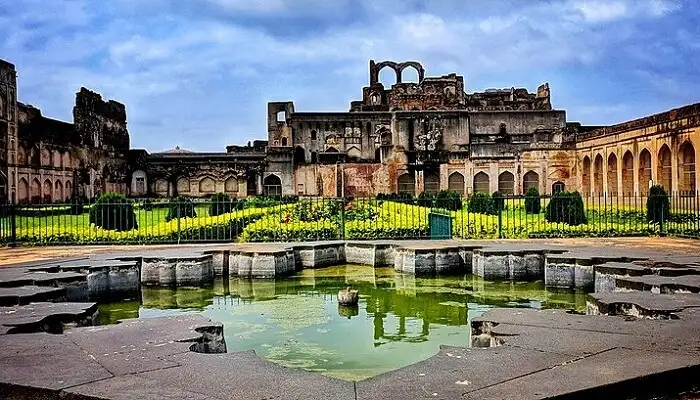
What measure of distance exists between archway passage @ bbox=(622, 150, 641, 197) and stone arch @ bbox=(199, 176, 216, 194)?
21.7 metres

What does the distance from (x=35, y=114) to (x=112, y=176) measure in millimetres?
6665

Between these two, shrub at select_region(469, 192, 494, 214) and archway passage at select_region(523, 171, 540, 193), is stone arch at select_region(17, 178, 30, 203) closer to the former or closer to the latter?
shrub at select_region(469, 192, 494, 214)

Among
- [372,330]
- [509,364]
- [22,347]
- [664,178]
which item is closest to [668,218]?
[664,178]

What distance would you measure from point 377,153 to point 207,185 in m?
9.75

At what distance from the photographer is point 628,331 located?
15.6ft

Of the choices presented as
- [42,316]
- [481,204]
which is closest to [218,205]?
[481,204]

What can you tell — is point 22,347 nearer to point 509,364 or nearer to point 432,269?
point 509,364

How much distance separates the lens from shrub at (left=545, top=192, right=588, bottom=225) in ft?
52.7

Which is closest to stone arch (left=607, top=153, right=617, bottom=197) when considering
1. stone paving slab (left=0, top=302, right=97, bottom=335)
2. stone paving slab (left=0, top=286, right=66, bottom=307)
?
stone paving slab (left=0, top=286, right=66, bottom=307)

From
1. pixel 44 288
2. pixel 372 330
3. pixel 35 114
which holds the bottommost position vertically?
pixel 372 330

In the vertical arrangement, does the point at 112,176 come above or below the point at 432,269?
above

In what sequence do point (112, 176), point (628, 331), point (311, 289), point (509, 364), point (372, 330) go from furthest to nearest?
1. point (112, 176)
2. point (311, 289)
3. point (372, 330)
4. point (628, 331)
5. point (509, 364)

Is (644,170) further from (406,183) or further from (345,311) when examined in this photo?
(345,311)

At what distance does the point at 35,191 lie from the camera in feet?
104
